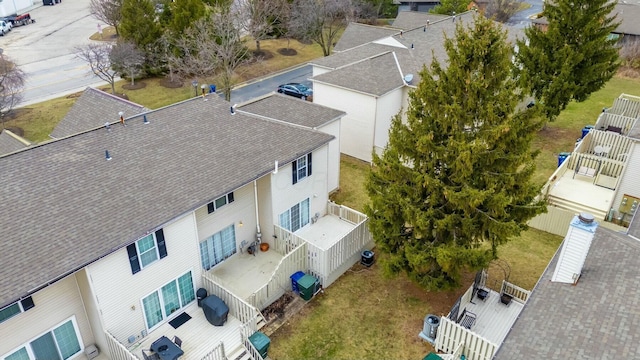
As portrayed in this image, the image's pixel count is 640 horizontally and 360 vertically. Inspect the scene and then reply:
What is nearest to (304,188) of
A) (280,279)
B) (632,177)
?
(280,279)

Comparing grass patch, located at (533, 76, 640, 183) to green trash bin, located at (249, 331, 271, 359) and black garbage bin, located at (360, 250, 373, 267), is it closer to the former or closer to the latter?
black garbage bin, located at (360, 250, 373, 267)

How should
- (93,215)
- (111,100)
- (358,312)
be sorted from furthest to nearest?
(111,100), (358,312), (93,215)

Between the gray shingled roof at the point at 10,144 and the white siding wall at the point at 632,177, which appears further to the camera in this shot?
the white siding wall at the point at 632,177

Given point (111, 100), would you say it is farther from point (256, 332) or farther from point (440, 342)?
point (440, 342)

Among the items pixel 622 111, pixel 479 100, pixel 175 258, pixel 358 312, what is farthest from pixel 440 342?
pixel 622 111

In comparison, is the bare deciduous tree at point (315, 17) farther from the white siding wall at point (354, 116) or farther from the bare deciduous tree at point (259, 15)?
the white siding wall at point (354, 116)

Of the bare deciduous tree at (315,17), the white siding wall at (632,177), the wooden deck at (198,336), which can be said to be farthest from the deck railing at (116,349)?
the bare deciduous tree at (315,17)

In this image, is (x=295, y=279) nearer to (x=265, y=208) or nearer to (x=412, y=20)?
(x=265, y=208)
